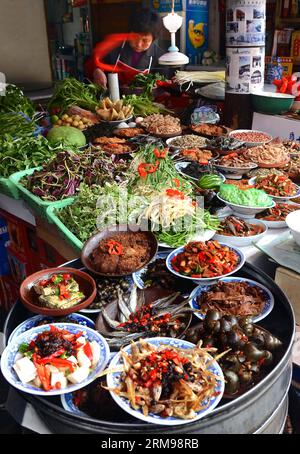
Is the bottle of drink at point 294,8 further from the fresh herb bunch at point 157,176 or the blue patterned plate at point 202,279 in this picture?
the blue patterned plate at point 202,279

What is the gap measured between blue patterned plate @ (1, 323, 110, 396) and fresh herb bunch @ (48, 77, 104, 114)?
4107mm

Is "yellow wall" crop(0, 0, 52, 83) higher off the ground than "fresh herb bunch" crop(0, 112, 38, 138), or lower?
higher

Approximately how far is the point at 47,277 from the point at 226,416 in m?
1.13

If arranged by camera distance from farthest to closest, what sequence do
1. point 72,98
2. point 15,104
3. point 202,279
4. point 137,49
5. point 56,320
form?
1. point 137,49
2. point 72,98
3. point 15,104
4. point 202,279
5. point 56,320

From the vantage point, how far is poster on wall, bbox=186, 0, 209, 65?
812 cm

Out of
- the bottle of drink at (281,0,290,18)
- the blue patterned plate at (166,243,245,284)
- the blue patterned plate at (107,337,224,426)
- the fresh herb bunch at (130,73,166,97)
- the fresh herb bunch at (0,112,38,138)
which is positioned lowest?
the blue patterned plate at (107,337,224,426)

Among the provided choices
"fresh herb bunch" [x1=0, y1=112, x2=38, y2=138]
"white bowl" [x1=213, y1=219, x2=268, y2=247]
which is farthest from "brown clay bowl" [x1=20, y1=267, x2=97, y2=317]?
"fresh herb bunch" [x1=0, y1=112, x2=38, y2=138]

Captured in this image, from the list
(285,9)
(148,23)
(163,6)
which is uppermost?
(163,6)

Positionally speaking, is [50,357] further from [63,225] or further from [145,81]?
[145,81]

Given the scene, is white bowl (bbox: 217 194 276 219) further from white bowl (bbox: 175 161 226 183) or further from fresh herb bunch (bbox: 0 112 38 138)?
fresh herb bunch (bbox: 0 112 38 138)

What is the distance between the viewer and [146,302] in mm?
2074

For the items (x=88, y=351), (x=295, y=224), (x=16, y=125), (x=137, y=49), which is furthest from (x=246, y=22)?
(x=137, y=49)

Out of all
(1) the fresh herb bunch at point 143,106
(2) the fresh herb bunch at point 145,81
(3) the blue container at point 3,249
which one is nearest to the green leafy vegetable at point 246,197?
(3) the blue container at point 3,249

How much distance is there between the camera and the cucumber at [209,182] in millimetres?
3092
